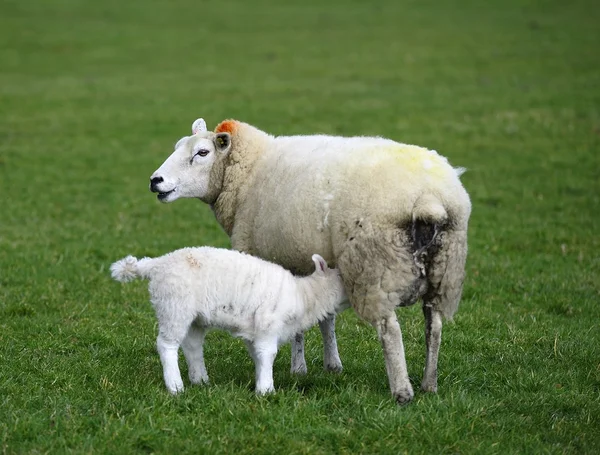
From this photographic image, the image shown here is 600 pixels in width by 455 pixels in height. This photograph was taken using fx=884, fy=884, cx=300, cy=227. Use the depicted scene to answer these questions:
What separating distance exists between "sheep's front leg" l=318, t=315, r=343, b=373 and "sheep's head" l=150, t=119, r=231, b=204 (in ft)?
5.18

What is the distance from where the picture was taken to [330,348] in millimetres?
7160

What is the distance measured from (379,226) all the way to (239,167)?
1.90m

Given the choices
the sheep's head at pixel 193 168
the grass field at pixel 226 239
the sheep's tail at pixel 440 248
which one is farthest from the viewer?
the sheep's head at pixel 193 168

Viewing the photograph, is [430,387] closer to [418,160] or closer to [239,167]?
[418,160]

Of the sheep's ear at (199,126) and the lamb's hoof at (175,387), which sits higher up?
the sheep's ear at (199,126)

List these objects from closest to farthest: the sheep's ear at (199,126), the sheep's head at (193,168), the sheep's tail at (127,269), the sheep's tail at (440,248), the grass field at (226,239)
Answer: the grass field at (226,239), the sheep's tail at (440,248), the sheep's tail at (127,269), the sheep's head at (193,168), the sheep's ear at (199,126)

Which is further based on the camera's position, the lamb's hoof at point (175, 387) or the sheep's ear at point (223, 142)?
the sheep's ear at point (223, 142)

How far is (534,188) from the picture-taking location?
1499cm

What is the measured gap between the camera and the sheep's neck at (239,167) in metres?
7.59

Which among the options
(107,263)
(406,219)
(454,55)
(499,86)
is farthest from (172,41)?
(406,219)

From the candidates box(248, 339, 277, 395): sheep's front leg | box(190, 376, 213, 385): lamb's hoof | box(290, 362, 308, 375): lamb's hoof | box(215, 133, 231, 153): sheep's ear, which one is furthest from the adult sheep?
box(190, 376, 213, 385): lamb's hoof

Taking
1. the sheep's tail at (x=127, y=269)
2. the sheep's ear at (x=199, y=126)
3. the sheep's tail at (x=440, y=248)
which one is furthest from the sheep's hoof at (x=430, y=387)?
the sheep's ear at (x=199, y=126)

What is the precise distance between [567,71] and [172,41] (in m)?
14.3

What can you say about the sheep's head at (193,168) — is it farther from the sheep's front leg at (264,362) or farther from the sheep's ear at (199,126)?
the sheep's front leg at (264,362)
